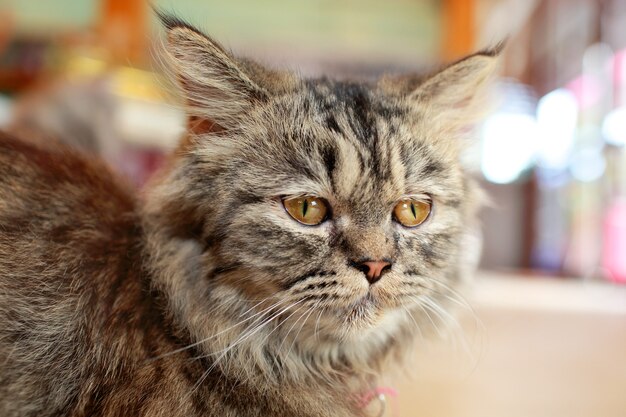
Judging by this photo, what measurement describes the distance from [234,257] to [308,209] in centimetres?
17

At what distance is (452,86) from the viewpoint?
Answer: 133 cm

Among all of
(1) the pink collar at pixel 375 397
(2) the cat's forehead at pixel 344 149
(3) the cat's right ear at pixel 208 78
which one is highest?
(3) the cat's right ear at pixel 208 78

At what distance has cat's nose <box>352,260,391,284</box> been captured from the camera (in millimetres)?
1035

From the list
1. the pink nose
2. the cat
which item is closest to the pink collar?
the cat

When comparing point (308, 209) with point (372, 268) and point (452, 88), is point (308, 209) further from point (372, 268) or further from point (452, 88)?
point (452, 88)

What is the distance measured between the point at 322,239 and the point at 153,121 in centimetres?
316

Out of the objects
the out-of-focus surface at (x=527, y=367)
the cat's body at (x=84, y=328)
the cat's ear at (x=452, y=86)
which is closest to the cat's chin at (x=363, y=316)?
the cat's body at (x=84, y=328)

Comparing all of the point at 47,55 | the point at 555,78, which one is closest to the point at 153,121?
the point at 47,55

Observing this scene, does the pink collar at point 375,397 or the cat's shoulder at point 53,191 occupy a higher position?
the cat's shoulder at point 53,191

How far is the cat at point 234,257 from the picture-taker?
3.44 feet

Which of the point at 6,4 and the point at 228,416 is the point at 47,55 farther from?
the point at 228,416

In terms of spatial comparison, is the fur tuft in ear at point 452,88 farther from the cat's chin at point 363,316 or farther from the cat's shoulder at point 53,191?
the cat's shoulder at point 53,191

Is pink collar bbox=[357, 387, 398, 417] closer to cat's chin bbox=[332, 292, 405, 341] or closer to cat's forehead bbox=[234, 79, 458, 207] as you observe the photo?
cat's chin bbox=[332, 292, 405, 341]

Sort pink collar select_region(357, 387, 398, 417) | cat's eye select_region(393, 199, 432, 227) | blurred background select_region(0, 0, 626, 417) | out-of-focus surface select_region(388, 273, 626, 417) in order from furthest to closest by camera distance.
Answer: blurred background select_region(0, 0, 626, 417) < out-of-focus surface select_region(388, 273, 626, 417) < pink collar select_region(357, 387, 398, 417) < cat's eye select_region(393, 199, 432, 227)
